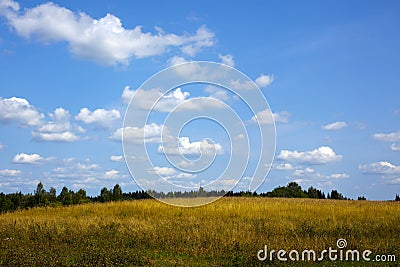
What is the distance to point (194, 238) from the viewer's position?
1472cm

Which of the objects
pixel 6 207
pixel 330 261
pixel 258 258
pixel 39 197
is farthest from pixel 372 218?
pixel 6 207

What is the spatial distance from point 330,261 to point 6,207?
4777 cm

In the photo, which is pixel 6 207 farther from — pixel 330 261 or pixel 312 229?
pixel 330 261

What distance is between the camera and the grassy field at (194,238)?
1194cm

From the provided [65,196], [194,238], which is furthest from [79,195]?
[194,238]

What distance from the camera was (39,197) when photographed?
46.9 m

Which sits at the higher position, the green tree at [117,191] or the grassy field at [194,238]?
→ the green tree at [117,191]
